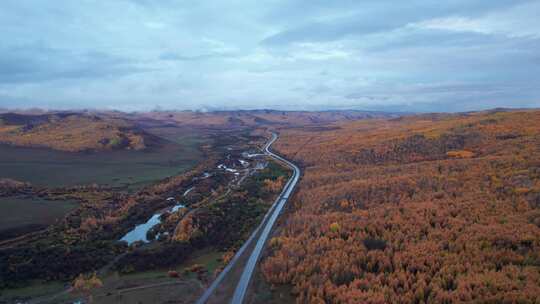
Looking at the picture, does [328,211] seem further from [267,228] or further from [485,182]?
[485,182]

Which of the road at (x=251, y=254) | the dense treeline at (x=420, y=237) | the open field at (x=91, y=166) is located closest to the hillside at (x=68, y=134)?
the open field at (x=91, y=166)

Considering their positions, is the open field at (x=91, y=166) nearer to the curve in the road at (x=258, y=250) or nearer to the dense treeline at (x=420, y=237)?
the curve in the road at (x=258, y=250)

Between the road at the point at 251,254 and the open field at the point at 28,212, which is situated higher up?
the open field at the point at 28,212

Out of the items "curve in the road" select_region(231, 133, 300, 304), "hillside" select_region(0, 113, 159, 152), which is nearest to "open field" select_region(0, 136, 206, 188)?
"hillside" select_region(0, 113, 159, 152)

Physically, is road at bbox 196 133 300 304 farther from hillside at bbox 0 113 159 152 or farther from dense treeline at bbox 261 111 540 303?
hillside at bbox 0 113 159 152

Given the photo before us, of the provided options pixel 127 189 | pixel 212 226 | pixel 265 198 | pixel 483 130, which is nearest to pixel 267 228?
pixel 212 226

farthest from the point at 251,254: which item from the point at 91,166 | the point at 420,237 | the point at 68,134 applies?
the point at 68,134
